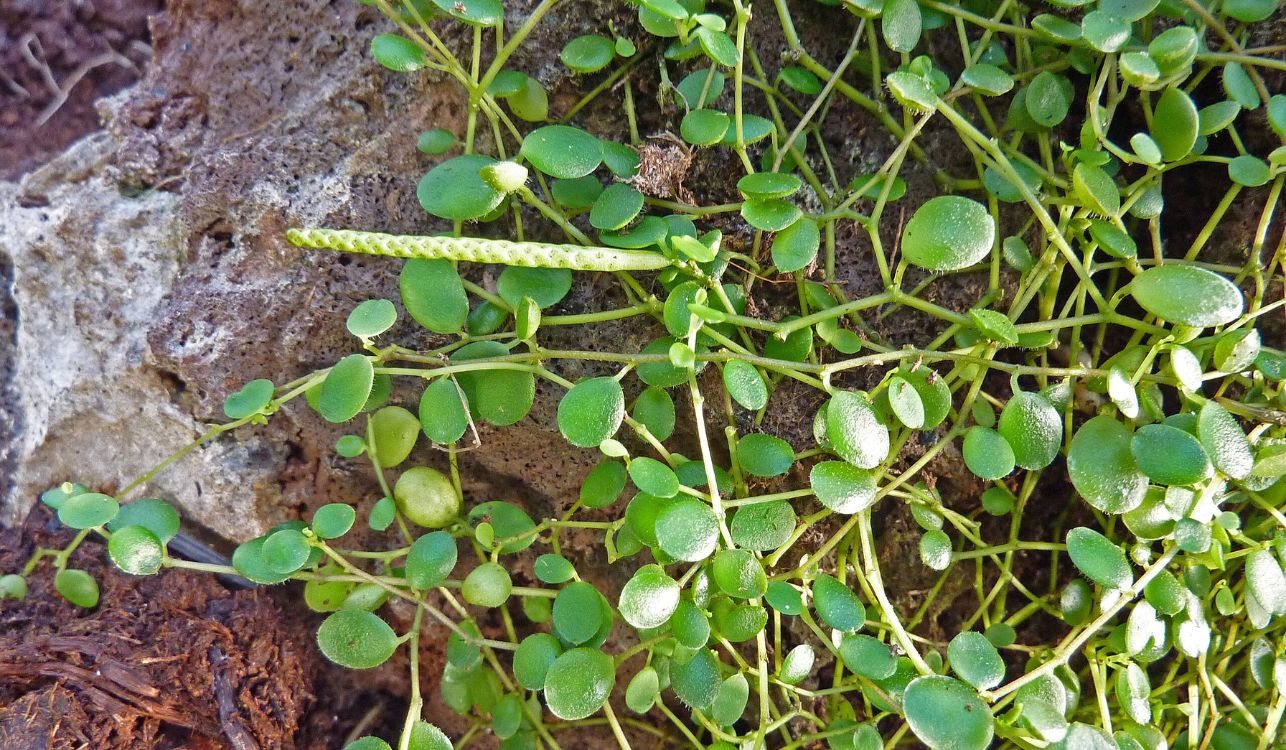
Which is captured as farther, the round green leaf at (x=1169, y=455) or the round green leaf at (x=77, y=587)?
the round green leaf at (x=77, y=587)

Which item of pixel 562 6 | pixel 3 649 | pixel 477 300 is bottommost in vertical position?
pixel 3 649

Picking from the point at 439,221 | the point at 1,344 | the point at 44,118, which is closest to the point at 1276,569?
the point at 439,221

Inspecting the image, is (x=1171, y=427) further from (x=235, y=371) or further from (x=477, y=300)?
(x=235, y=371)

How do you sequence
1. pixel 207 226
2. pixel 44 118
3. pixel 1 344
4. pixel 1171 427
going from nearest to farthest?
pixel 1171 427 < pixel 207 226 < pixel 1 344 < pixel 44 118

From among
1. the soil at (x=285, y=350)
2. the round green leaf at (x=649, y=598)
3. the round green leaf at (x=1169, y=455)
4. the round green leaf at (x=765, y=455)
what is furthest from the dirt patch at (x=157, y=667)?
the round green leaf at (x=1169, y=455)

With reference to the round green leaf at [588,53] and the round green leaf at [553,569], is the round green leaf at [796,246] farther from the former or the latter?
the round green leaf at [553,569]

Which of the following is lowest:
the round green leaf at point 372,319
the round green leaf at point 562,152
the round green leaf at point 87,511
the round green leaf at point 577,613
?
the round green leaf at point 577,613

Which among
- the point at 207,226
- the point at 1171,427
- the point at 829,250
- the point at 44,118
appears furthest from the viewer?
the point at 44,118
